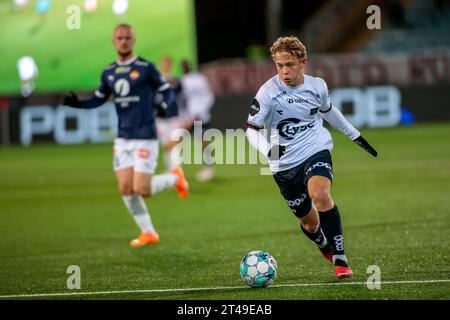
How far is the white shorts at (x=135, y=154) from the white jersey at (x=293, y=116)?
2826mm

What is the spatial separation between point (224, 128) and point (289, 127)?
17.1 meters

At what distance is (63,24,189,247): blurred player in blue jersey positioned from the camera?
10.4m

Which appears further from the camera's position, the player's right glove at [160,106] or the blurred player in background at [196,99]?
the blurred player in background at [196,99]

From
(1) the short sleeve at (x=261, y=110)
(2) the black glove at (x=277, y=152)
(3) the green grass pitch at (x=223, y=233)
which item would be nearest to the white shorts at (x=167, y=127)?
(3) the green grass pitch at (x=223, y=233)

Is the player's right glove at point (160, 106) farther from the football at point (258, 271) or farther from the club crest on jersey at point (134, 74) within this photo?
the football at point (258, 271)

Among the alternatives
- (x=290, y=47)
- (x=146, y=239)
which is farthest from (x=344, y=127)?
(x=146, y=239)

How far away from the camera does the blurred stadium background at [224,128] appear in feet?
29.4

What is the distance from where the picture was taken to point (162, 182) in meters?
11.1

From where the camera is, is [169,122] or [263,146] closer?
[263,146]

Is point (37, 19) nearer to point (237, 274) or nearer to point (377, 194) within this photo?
point (377, 194)

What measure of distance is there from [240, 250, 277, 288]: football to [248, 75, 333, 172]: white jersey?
91cm

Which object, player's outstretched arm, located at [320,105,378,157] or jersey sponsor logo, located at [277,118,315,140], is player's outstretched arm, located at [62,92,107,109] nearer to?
jersey sponsor logo, located at [277,118,315,140]

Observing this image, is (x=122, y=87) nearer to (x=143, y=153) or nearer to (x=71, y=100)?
(x=71, y=100)

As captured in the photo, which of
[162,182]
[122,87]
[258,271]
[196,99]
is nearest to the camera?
[258,271]
